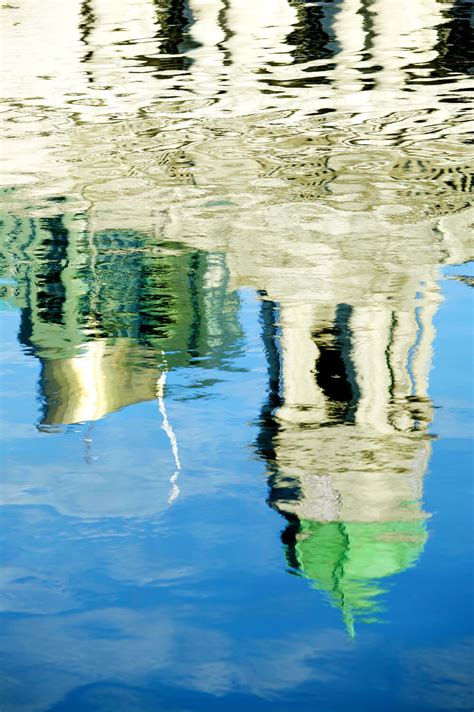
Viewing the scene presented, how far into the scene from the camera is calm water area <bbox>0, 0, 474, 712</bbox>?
2.19 m

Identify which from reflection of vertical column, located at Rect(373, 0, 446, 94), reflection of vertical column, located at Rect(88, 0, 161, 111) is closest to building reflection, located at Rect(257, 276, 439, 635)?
reflection of vertical column, located at Rect(88, 0, 161, 111)

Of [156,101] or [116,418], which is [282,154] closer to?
[156,101]

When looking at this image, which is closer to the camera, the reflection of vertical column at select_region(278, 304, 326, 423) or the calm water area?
the calm water area

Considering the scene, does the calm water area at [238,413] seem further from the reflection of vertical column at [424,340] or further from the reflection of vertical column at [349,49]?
the reflection of vertical column at [349,49]

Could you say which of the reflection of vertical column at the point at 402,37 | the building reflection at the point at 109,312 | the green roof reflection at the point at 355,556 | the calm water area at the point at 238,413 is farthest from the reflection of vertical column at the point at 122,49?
the green roof reflection at the point at 355,556

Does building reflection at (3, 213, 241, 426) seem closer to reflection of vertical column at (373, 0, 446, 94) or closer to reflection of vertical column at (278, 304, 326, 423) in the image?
reflection of vertical column at (278, 304, 326, 423)

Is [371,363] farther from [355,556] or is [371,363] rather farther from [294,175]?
[294,175]

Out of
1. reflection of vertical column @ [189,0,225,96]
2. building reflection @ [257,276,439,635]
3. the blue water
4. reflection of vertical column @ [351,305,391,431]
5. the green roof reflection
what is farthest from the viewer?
reflection of vertical column @ [189,0,225,96]

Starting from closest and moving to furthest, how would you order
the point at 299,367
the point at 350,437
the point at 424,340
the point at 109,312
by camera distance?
the point at 350,437, the point at 299,367, the point at 424,340, the point at 109,312

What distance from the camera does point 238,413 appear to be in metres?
3.26

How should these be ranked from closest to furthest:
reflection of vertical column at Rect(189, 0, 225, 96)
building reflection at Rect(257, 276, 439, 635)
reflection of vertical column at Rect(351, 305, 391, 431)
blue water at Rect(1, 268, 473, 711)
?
1. blue water at Rect(1, 268, 473, 711)
2. building reflection at Rect(257, 276, 439, 635)
3. reflection of vertical column at Rect(351, 305, 391, 431)
4. reflection of vertical column at Rect(189, 0, 225, 96)

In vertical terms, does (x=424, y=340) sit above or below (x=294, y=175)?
above

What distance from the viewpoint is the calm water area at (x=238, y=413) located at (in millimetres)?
2193

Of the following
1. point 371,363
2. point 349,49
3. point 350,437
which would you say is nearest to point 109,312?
point 371,363
